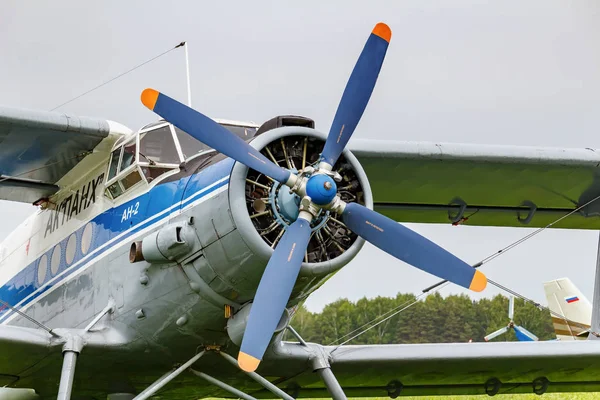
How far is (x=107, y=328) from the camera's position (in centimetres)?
916

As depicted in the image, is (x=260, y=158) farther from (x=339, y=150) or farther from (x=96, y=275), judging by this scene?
(x=96, y=275)

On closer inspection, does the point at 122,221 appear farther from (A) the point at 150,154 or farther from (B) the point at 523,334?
(B) the point at 523,334

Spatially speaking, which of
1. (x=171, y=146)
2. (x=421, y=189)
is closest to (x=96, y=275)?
(x=171, y=146)

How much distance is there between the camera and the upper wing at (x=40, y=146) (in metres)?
9.45

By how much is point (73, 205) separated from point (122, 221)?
1.34 m

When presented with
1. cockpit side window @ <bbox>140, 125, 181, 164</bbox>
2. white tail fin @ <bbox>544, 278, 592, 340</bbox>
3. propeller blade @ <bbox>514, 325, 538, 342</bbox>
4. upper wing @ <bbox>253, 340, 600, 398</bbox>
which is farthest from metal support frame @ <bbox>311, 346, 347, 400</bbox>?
white tail fin @ <bbox>544, 278, 592, 340</bbox>

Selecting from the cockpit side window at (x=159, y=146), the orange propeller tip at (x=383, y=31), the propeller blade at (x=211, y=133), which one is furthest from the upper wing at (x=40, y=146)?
the orange propeller tip at (x=383, y=31)

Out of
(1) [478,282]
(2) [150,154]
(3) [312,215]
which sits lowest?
(1) [478,282]

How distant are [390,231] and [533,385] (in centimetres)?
482

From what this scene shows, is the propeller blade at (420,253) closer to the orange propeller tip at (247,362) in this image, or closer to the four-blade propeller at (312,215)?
the four-blade propeller at (312,215)

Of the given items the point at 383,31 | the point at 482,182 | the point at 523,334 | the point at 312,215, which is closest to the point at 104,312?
the point at 312,215

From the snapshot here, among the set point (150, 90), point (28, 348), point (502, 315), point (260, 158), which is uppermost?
point (502, 315)

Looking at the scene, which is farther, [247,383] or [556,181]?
[556,181]

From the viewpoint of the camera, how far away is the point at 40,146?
10055 mm
